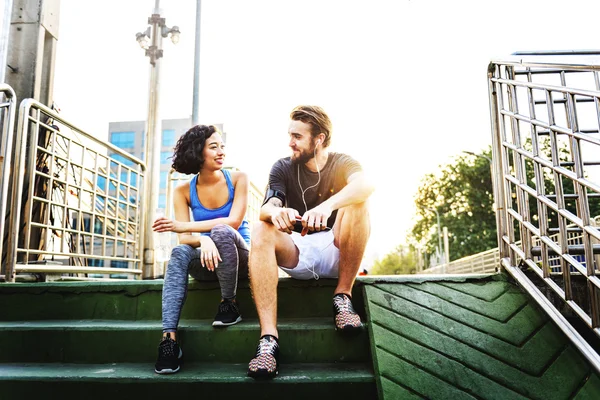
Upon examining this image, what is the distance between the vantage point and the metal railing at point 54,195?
330 cm

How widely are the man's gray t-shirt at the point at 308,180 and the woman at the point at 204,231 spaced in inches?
12.5

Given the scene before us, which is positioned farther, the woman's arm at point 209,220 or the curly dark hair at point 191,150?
the curly dark hair at point 191,150

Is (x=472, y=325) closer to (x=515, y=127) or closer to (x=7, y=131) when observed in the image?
(x=515, y=127)

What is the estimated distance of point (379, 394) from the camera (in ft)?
6.02

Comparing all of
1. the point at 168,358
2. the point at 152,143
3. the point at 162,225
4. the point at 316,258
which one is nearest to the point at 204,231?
the point at 162,225

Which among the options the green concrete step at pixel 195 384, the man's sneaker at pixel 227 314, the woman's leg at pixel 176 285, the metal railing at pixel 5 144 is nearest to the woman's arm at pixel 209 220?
the woman's leg at pixel 176 285

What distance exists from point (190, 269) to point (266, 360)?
0.87m

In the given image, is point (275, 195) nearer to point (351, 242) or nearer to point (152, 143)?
point (351, 242)

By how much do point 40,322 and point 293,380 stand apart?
1.69 m

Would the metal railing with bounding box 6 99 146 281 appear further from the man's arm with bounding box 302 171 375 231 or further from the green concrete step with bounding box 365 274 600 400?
the green concrete step with bounding box 365 274 600 400

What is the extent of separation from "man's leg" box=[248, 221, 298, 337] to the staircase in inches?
5.1

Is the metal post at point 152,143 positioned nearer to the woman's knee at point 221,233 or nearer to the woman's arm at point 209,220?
the woman's arm at point 209,220

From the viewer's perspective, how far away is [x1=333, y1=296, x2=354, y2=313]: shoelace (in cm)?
242

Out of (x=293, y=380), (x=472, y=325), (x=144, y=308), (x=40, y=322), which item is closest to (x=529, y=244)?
(x=472, y=325)
